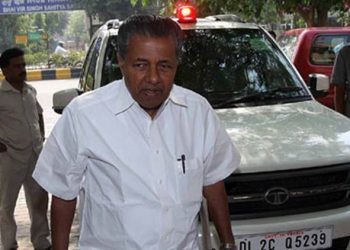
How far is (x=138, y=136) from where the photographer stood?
5.95 ft

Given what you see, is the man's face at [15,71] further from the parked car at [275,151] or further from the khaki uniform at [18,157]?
the parked car at [275,151]

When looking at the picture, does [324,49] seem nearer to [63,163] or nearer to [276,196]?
[276,196]

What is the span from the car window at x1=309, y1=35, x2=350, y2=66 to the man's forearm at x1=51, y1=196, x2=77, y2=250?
24.0 feet

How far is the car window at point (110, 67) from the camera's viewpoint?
4113 millimetres

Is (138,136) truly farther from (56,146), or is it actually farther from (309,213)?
(309,213)

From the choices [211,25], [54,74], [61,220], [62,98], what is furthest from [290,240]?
[54,74]

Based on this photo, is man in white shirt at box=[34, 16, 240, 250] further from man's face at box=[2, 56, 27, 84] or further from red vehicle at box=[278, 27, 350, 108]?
red vehicle at box=[278, 27, 350, 108]

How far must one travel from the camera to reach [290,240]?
3.12 metres

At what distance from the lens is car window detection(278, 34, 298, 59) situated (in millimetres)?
9141

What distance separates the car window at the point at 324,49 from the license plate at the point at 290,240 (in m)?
5.90

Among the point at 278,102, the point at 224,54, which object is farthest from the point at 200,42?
the point at 278,102

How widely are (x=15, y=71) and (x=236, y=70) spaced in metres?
1.63

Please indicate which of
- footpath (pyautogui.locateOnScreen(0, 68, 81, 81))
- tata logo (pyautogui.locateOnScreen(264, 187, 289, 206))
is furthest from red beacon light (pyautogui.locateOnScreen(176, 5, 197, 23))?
footpath (pyautogui.locateOnScreen(0, 68, 81, 81))

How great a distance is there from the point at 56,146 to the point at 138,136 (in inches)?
10.9
